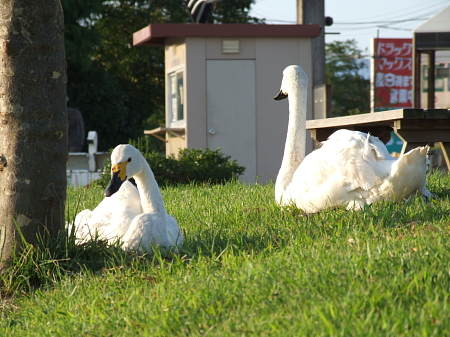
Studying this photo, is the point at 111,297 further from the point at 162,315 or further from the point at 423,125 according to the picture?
the point at 423,125

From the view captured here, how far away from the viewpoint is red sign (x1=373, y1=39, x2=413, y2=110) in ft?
119

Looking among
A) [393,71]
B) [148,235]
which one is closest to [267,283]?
[148,235]

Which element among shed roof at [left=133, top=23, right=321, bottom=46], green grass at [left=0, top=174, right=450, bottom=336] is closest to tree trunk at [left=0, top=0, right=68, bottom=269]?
green grass at [left=0, top=174, right=450, bottom=336]

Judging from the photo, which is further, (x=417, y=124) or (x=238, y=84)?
(x=238, y=84)

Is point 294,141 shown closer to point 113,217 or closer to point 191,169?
point 113,217

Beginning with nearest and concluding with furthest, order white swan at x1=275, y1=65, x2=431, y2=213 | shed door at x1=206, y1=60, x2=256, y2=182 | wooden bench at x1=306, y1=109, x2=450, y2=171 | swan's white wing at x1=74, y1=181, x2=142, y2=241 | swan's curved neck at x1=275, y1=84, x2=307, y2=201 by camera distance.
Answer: swan's white wing at x1=74, y1=181, x2=142, y2=241
white swan at x1=275, y1=65, x2=431, y2=213
swan's curved neck at x1=275, y1=84, x2=307, y2=201
wooden bench at x1=306, y1=109, x2=450, y2=171
shed door at x1=206, y1=60, x2=256, y2=182

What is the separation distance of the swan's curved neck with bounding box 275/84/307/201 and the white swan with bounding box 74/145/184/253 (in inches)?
58.4

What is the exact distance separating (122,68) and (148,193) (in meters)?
25.6

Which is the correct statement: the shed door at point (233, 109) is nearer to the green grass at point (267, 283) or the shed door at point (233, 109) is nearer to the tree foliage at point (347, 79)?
the green grass at point (267, 283)

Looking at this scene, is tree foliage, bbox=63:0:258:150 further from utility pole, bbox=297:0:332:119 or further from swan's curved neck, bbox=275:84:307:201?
swan's curved neck, bbox=275:84:307:201

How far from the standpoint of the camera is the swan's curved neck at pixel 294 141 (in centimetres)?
604

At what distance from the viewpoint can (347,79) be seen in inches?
1580

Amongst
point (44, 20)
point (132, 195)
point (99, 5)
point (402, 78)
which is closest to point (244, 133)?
point (132, 195)

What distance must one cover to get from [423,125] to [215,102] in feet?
24.5
